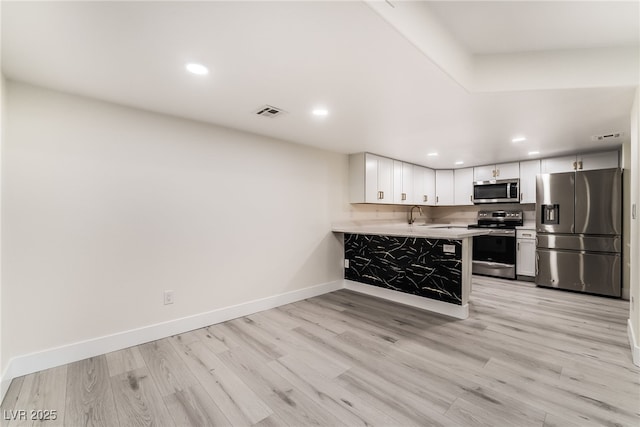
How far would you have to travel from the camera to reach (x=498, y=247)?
16.6ft

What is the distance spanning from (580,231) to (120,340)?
5.87 meters

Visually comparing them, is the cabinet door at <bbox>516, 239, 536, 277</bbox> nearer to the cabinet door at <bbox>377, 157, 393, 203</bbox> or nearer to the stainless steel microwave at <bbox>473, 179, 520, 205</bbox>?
the stainless steel microwave at <bbox>473, 179, 520, 205</bbox>

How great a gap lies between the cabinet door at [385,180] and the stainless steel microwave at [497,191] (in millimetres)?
1980

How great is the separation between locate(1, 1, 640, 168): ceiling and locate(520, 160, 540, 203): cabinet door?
189 cm

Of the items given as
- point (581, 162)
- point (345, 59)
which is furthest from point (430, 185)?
point (345, 59)

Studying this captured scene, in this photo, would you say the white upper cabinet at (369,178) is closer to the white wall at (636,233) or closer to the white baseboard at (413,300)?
the white baseboard at (413,300)

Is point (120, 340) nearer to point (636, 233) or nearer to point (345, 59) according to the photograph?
point (345, 59)

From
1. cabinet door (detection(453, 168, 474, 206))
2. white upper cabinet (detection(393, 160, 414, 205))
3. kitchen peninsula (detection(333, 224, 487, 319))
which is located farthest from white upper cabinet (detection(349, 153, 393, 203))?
cabinet door (detection(453, 168, 474, 206))

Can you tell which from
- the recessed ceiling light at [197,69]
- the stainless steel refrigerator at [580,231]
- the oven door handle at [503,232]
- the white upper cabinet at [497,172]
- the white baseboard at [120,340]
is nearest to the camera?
the recessed ceiling light at [197,69]

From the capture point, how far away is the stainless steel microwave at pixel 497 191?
16.5 feet

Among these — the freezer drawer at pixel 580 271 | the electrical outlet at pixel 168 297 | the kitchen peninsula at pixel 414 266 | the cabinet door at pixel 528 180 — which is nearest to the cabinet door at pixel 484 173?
the cabinet door at pixel 528 180

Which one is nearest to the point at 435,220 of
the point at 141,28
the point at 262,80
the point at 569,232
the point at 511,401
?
the point at 569,232

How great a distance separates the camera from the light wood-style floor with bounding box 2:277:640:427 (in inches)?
64.8

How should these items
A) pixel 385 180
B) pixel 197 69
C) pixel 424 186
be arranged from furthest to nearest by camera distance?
1. pixel 424 186
2. pixel 385 180
3. pixel 197 69
